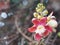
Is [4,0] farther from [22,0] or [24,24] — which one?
[24,24]

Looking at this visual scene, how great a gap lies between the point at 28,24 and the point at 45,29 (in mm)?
1019

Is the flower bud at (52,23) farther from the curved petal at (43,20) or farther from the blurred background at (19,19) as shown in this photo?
the blurred background at (19,19)

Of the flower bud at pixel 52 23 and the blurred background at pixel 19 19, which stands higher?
the blurred background at pixel 19 19

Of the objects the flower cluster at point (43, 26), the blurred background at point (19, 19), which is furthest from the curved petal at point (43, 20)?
the blurred background at point (19, 19)

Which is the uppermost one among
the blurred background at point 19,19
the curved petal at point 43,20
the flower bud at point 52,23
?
the blurred background at point 19,19

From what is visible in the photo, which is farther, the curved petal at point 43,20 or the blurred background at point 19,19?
the blurred background at point 19,19

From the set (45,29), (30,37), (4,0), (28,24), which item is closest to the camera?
(45,29)

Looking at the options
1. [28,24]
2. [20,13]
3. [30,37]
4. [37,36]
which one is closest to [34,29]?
[37,36]

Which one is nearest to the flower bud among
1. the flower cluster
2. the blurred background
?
the flower cluster

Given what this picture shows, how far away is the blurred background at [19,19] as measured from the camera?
5.64 ft

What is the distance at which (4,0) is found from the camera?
1.98 metres

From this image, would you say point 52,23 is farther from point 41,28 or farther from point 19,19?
point 19,19

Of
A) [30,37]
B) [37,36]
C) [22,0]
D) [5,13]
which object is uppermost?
[22,0]

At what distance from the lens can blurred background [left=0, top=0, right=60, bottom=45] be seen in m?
1.72
